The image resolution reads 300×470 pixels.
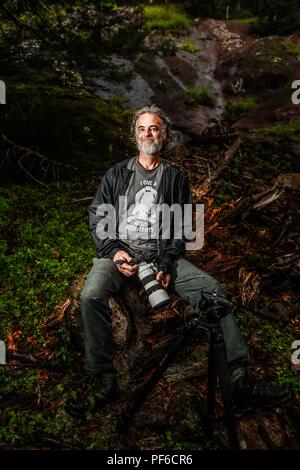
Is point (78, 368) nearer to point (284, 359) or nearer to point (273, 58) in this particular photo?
point (284, 359)

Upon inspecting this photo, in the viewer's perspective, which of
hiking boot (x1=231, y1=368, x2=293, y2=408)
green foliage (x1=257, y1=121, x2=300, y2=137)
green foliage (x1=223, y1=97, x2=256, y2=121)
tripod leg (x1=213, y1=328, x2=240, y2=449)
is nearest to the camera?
tripod leg (x1=213, y1=328, x2=240, y2=449)

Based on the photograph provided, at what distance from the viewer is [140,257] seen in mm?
3857

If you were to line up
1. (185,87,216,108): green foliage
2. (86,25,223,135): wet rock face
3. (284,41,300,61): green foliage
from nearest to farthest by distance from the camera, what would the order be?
(86,25,223,135): wet rock face, (185,87,216,108): green foliage, (284,41,300,61): green foliage

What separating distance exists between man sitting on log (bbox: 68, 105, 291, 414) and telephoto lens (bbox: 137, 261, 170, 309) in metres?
0.18

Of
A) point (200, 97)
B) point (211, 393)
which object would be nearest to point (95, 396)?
point (211, 393)

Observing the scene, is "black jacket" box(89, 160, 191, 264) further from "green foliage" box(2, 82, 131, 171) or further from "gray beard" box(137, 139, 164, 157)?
"green foliage" box(2, 82, 131, 171)

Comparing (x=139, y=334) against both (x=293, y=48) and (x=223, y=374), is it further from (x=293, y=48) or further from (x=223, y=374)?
(x=293, y=48)

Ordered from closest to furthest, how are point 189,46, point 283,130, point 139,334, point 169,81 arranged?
point 139,334 → point 283,130 → point 169,81 → point 189,46
